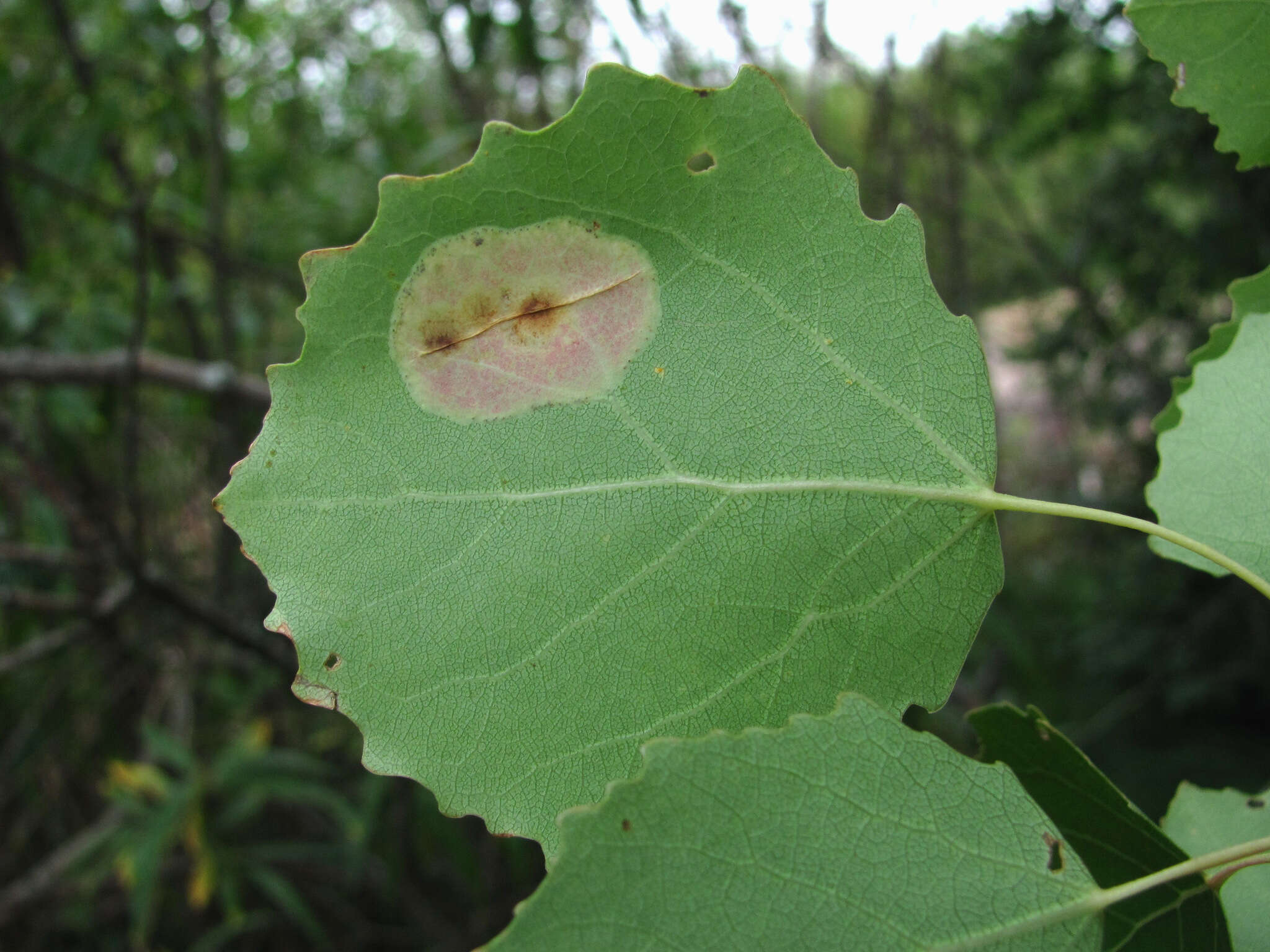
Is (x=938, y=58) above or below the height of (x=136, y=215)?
below

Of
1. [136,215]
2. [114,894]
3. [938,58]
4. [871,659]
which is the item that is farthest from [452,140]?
[114,894]

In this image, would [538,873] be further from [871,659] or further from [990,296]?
[990,296]

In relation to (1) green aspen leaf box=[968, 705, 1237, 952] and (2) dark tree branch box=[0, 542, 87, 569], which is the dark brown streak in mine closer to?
(1) green aspen leaf box=[968, 705, 1237, 952]

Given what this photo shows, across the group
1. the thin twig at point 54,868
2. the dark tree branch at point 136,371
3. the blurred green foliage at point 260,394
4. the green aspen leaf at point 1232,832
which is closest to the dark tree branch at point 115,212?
the blurred green foliage at point 260,394

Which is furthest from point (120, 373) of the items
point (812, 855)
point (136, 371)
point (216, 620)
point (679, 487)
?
point (812, 855)

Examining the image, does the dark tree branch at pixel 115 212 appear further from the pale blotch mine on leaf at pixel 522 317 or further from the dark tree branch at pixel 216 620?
the pale blotch mine on leaf at pixel 522 317
